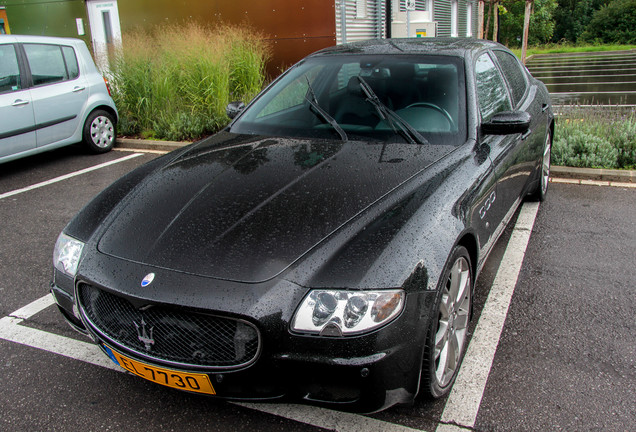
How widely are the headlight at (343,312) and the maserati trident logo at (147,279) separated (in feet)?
1.99

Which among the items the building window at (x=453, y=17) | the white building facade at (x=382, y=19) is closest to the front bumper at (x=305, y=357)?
the white building facade at (x=382, y=19)

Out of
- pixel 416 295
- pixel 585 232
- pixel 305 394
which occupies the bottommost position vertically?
pixel 585 232

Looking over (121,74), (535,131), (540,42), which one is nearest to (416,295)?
(535,131)

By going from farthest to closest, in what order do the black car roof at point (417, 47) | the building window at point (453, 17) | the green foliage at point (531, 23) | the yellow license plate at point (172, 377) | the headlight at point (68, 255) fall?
the green foliage at point (531, 23) < the building window at point (453, 17) < the black car roof at point (417, 47) < the headlight at point (68, 255) < the yellow license plate at point (172, 377)

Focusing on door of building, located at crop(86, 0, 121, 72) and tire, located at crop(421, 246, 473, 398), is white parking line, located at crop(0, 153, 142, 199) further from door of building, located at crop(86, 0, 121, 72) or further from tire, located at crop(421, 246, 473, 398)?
door of building, located at crop(86, 0, 121, 72)

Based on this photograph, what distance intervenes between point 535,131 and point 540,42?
132ft

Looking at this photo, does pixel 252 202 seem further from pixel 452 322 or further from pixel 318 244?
pixel 452 322

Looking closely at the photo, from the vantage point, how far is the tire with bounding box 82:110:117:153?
7680 mm

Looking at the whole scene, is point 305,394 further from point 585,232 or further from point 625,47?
point 625,47

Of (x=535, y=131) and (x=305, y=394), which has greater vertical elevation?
(x=535, y=131)

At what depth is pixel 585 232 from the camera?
14.8ft

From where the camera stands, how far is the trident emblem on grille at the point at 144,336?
220cm

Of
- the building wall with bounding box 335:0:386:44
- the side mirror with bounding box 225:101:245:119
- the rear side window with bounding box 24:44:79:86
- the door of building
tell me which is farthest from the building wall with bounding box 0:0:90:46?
the side mirror with bounding box 225:101:245:119

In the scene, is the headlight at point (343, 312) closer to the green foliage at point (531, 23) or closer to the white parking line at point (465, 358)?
the white parking line at point (465, 358)
